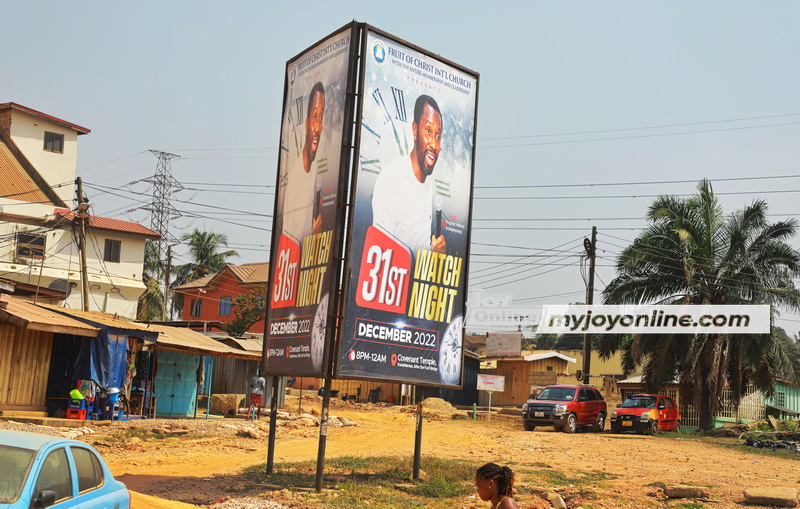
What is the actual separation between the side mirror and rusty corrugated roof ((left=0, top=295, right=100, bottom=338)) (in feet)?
52.5

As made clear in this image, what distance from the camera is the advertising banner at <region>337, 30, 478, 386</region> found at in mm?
14234

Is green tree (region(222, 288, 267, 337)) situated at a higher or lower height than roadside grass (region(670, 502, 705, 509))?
higher

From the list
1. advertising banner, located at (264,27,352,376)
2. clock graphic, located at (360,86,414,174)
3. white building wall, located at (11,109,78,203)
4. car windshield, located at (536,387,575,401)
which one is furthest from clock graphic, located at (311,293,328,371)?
white building wall, located at (11,109,78,203)

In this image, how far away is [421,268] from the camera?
1521 cm

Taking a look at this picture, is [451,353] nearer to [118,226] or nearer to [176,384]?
[176,384]

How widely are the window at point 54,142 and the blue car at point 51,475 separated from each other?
49.1 m

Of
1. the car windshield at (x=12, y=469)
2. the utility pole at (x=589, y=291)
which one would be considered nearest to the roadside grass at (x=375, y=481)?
the car windshield at (x=12, y=469)

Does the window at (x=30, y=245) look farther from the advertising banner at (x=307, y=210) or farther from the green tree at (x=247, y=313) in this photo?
the advertising banner at (x=307, y=210)

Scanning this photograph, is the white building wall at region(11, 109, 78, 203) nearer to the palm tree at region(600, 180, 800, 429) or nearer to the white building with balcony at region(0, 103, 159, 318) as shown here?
the white building with balcony at region(0, 103, 159, 318)

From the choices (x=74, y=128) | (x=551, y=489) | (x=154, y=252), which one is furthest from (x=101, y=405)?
(x=154, y=252)

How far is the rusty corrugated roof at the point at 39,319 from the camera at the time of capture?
21.2 metres

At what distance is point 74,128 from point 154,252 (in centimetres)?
2238

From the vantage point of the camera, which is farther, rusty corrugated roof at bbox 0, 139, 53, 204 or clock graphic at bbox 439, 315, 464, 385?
rusty corrugated roof at bbox 0, 139, 53, 204

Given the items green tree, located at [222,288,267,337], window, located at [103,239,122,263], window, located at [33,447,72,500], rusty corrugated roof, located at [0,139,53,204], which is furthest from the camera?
green tree, located at [222,288,267,337]
